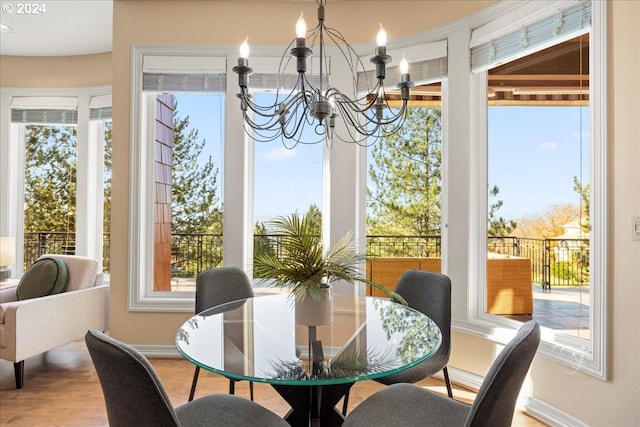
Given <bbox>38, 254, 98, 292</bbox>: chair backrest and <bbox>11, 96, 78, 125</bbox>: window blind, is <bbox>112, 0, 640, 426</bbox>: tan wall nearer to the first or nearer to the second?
<bbox>38, 254, 98, 292</bbox>: chair backrest

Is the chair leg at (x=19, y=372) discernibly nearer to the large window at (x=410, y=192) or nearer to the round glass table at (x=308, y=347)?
the round glass table at (x=308, y=347)

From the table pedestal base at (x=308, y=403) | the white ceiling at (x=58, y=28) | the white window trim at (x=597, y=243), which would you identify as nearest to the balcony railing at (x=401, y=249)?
the white window trim at (x=597, y=243)

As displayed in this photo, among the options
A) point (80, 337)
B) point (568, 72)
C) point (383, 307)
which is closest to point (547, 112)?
point (568, 72)

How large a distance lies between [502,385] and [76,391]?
2.71m

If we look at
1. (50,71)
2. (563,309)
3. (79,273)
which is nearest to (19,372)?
(79,273)

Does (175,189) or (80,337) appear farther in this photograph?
(175,189)

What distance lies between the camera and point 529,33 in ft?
7.98

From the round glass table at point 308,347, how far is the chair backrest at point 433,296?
271mm

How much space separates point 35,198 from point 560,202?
4.99 metres

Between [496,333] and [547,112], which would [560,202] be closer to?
[547,112]

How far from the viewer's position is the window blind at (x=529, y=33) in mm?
2170

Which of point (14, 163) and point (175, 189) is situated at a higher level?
point (14, 163)

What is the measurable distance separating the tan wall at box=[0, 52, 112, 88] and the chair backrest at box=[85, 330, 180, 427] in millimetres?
4121

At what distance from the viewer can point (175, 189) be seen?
3533 mm
